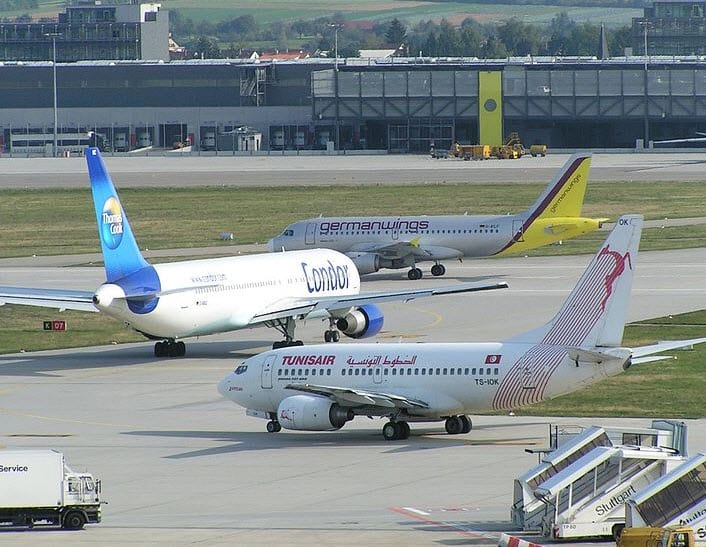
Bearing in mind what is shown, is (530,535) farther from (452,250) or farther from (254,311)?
(452,250)

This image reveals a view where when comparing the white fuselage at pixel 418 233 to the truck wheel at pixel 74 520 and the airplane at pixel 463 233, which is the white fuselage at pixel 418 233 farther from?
the truck wheel at pixel 74 520

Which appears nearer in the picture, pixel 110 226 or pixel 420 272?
pixel 110 226

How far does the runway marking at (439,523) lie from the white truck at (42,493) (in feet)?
23.0

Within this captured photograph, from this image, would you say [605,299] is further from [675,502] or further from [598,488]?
[675,502]

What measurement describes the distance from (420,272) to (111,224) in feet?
112

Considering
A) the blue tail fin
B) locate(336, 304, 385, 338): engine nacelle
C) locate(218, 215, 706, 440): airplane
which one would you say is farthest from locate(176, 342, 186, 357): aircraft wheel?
locate(218, 215, 706, 440): airplane

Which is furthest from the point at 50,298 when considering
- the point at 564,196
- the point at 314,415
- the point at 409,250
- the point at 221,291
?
the point at 564,196

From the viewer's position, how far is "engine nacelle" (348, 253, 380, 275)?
9188 cm

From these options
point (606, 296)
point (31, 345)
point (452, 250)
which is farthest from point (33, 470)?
point (452, 250)

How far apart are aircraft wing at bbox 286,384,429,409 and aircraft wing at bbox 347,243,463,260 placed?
147ft

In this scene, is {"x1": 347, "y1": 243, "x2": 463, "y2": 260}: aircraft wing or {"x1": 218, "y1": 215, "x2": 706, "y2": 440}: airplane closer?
{"x1": 218, "y1": 215, "x2": 706, "y2": 440}: airplane

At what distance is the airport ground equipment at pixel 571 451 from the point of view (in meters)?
34.2

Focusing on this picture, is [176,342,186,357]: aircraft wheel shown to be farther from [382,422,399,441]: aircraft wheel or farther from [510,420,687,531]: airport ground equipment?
[510,420,687,531]: airport ground equipment

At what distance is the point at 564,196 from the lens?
303ft
